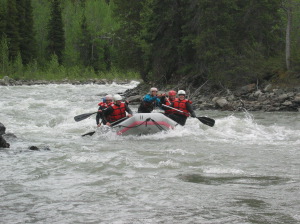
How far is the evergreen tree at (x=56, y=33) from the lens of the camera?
178 feet

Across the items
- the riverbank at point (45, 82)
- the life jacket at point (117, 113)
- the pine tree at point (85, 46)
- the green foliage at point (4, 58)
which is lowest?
the life jacket at point (117, 113)

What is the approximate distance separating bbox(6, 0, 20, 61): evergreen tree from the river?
39.3 metres

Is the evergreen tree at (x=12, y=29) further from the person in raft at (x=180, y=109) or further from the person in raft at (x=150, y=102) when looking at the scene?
the person in raft at (x=180, y=109)

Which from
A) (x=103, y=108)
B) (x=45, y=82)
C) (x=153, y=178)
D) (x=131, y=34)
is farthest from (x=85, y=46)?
(x=153, y=178)

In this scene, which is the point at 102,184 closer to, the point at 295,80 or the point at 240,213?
the point at 240,213

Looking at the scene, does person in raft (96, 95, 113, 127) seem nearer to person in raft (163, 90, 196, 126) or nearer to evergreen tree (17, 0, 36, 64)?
person in raft (163, 90, 196, 126)

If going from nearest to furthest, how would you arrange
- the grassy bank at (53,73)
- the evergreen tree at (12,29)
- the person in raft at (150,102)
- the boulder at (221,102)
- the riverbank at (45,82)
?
the person in raft at (150,102)
the boulder at (221,102)
the riverbank at (45,82)
the grassy bank at (53,73)
the evergreen tree at (12,29)

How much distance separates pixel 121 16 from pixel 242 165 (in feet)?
77.0

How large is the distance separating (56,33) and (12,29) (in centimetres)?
663

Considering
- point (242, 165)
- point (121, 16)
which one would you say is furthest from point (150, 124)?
point (121, 16)

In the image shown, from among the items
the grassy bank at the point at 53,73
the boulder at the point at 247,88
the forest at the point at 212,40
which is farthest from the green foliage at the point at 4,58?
the boulder at the point at 247,88

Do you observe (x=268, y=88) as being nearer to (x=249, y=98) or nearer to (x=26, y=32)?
(x=249, y=98)

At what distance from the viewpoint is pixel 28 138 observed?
36.6ft

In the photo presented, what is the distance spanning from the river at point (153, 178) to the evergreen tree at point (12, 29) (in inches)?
1546
